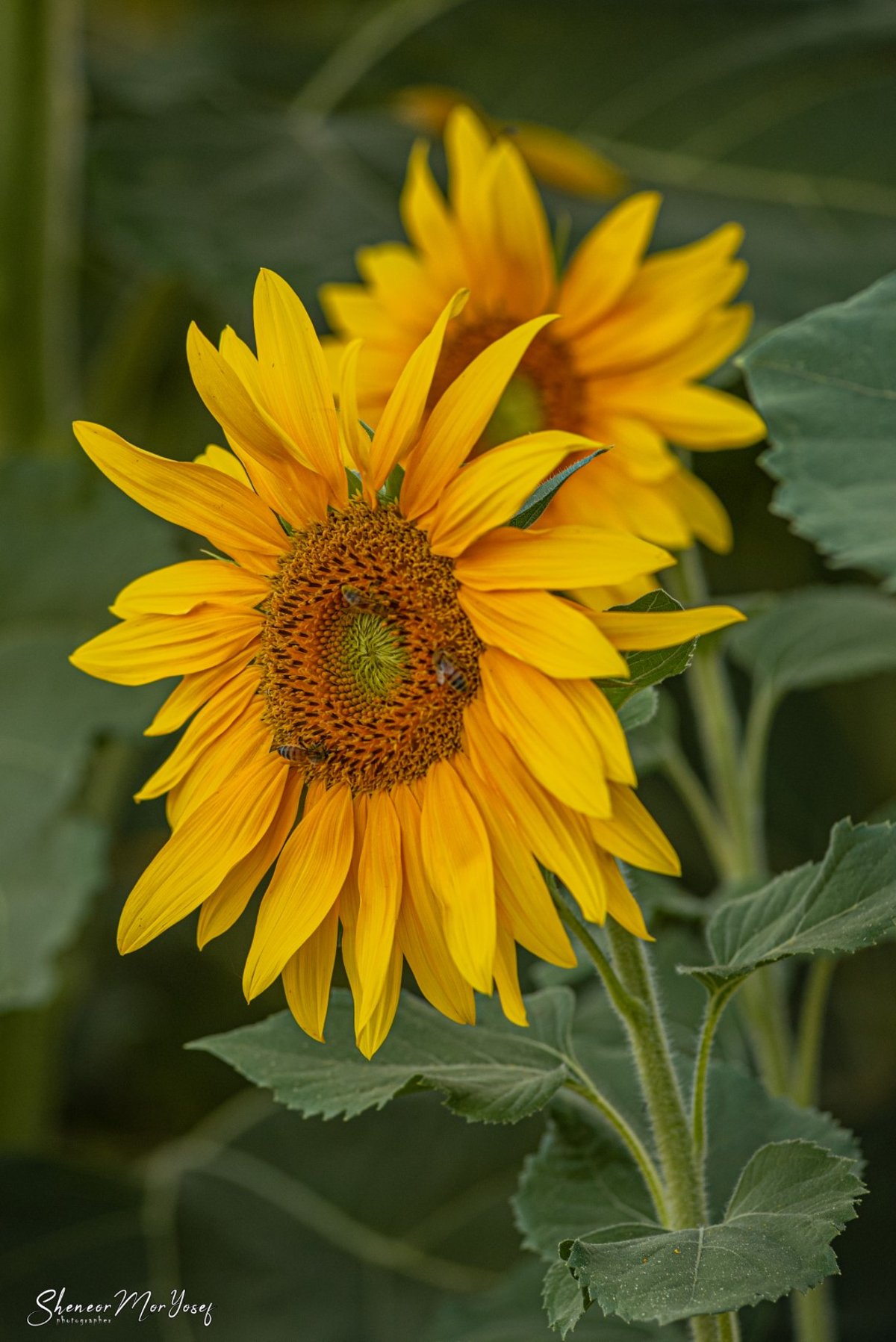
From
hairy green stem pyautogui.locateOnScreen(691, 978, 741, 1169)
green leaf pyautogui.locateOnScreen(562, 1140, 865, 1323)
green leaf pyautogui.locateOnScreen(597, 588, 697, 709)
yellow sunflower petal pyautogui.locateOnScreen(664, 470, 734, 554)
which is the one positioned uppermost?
yellow sunflower petal pyautogui.locateOnScreen(664, 470, 734, 554)

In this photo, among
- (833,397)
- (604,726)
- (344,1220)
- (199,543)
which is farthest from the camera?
(199,543)

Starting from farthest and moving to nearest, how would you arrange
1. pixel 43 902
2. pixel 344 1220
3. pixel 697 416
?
pixel 344 1220, pixel 43 902, pixel 697 416

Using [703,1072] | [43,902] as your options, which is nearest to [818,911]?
[703,1072]

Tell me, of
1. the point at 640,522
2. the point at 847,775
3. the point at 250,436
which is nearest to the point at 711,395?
the point at 640,522

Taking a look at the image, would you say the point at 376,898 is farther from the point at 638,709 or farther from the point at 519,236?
the point at 519,236

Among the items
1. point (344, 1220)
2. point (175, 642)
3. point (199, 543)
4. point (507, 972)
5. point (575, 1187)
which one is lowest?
point (344, 1220)

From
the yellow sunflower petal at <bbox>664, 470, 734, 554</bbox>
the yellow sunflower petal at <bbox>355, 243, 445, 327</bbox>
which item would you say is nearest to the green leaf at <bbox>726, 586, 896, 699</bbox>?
the yellow sunflower petal at <bbox>664, 470, 734, 554</bbox>

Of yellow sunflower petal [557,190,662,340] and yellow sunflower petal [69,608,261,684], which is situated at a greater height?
yellow sunflower petal [557,190,662,340]

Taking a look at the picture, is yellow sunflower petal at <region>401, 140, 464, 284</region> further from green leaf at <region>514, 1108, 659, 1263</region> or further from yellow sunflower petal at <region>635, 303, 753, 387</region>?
green leaf at <region>514, 1108, 659, 1263</region>
